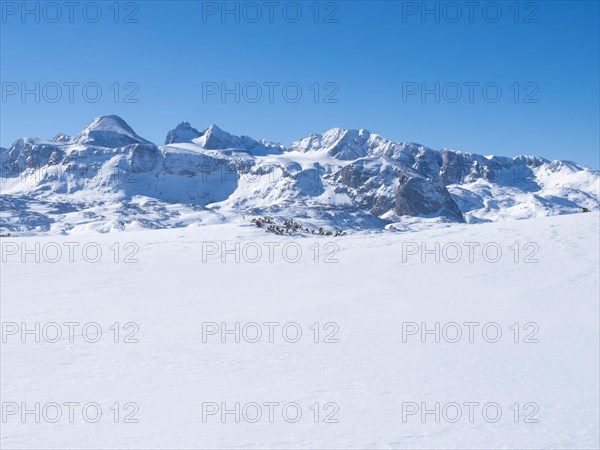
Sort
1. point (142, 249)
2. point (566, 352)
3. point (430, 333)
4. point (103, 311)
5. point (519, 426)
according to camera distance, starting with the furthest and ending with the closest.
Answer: point (142, 249) → point (103, 311) → point (430, 333) → point (566, 352) → point (519, 426)

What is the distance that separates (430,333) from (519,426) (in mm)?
3734

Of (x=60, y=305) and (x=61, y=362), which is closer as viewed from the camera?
(x=61, y=362)

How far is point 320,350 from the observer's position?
8984mm

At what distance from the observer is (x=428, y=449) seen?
5801 millimetres

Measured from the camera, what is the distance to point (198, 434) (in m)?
6.02

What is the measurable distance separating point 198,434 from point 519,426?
156 inches

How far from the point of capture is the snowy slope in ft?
20.3

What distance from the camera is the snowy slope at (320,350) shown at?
6.18m

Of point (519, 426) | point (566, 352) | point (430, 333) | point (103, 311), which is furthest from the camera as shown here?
point (103, 311)

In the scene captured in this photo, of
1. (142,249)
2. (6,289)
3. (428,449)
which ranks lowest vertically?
(428,449)

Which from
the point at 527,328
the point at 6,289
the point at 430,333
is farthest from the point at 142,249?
the point at 527,328

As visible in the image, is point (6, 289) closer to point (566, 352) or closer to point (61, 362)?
point (61, 362)

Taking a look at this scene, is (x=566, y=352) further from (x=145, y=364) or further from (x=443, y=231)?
(x=443, y=231)

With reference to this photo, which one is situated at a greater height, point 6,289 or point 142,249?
point 142,249
